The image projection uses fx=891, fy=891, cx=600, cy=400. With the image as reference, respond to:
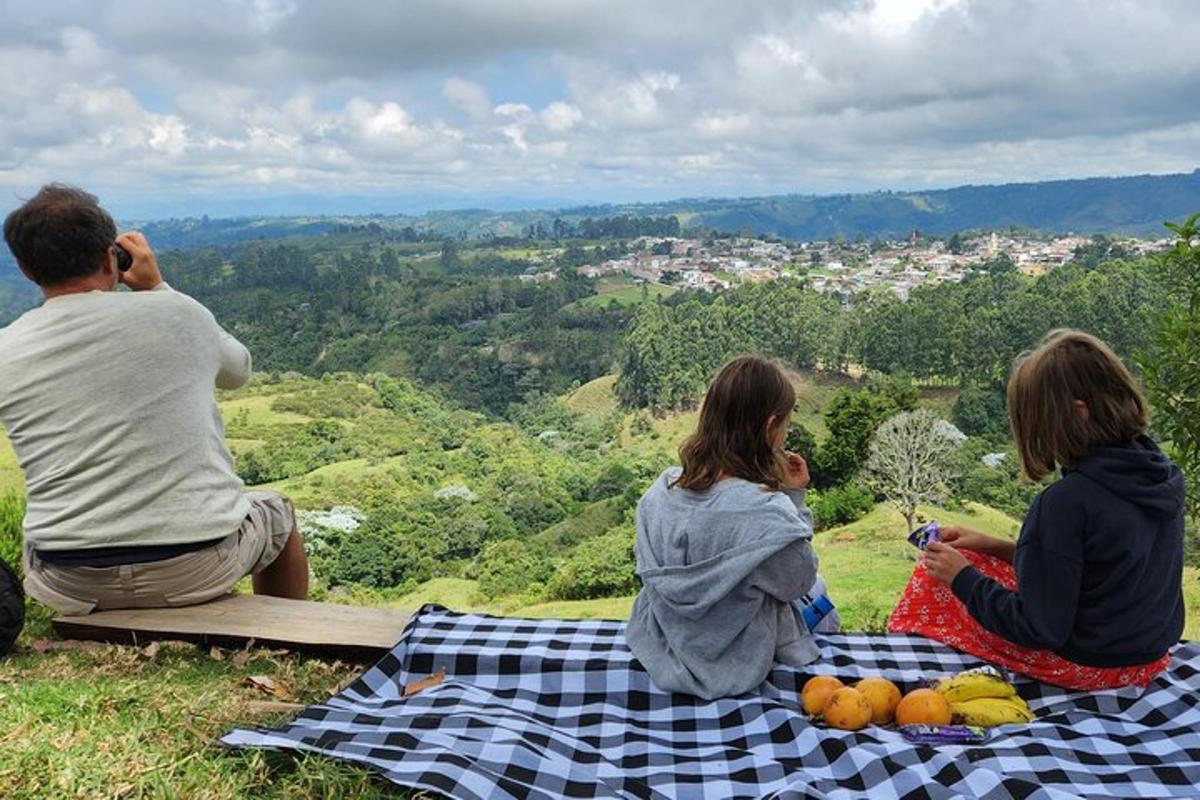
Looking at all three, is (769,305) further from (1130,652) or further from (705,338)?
(1130,652)

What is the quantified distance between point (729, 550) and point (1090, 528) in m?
0.70

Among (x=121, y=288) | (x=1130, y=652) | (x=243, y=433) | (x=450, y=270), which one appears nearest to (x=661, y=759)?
(x=1130, y=652)

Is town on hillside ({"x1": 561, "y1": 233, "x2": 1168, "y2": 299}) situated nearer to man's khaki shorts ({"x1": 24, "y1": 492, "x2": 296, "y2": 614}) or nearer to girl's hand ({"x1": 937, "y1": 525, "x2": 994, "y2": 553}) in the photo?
girl's hand ({"x1": 937, "y1": 525, "x2": 994, "y2": 553})

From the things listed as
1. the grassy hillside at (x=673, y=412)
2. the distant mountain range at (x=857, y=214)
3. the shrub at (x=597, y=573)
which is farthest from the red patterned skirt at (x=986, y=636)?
the distant mountain range at (x=857, y=214)

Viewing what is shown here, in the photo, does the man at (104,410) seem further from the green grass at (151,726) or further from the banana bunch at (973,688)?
the banana bunch at (973,688)

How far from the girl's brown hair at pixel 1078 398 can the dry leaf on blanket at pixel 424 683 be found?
1.38m

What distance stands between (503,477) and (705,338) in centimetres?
728

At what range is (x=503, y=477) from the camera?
23.3 meters

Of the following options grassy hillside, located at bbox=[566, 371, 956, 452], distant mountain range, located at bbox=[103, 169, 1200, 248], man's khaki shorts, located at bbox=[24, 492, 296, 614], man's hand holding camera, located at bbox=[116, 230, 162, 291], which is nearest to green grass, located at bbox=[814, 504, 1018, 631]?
man's khaki shorts, located at bbox=[24, 492, 296, 614]

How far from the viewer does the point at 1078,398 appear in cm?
179

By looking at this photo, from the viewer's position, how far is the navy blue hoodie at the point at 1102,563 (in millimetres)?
1720

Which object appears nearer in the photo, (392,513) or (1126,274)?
(1126,274)

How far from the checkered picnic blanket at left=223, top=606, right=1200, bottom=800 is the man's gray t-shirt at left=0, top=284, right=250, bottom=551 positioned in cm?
67

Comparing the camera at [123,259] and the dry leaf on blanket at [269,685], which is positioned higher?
the camera at [123,259]
